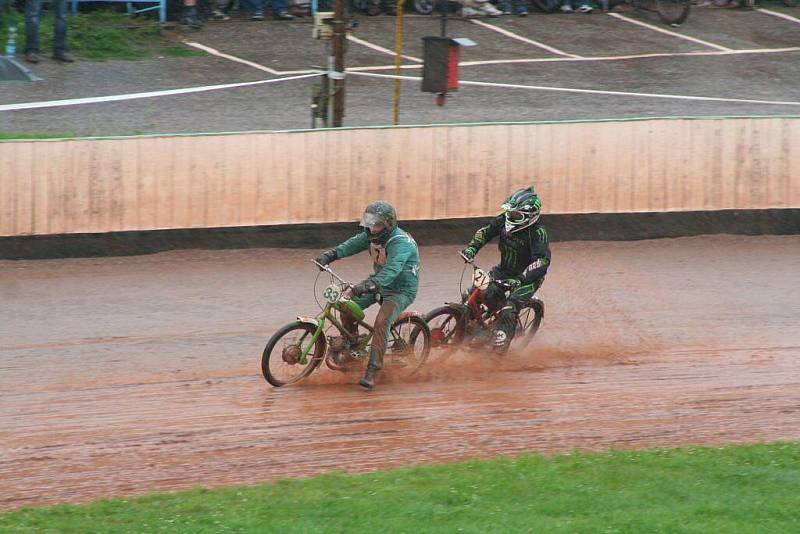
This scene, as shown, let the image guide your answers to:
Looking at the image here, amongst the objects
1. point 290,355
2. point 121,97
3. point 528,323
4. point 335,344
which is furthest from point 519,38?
point 290,355

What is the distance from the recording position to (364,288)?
1110 centimetres

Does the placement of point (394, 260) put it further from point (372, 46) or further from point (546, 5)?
point (546, 5)

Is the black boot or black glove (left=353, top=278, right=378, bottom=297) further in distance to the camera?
the black boot

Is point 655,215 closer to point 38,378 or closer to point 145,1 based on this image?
point 38,378

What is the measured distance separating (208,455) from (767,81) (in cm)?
2008

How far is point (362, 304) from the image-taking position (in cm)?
1191

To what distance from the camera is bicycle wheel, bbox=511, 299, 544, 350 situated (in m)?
12.8

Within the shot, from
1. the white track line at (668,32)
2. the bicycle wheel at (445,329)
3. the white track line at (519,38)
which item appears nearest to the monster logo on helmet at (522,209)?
the bicycle wheel at (445,329)

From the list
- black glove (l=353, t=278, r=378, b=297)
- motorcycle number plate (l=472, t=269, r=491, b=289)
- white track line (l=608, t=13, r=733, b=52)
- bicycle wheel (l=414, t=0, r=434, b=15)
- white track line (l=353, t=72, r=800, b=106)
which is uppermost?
bicycle wheel (l=414, t=0, r=434, b=15)

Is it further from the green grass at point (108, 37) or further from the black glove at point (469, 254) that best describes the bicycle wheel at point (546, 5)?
the black glove at point (469, 254)

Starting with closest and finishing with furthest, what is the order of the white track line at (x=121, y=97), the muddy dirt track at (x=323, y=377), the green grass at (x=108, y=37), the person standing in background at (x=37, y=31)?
1. the muddy dirt track at (x=323, y=377)
2. the white track line at (x=121, y=97)
3. the person standing in background at (x=37, y=31)
4. the green grass at (x=108, y=37)

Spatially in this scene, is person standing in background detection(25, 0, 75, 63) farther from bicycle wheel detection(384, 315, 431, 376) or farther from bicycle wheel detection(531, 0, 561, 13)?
bicycle wheel detection(384, 315, 431, 376)

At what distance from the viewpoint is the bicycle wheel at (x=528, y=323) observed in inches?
505

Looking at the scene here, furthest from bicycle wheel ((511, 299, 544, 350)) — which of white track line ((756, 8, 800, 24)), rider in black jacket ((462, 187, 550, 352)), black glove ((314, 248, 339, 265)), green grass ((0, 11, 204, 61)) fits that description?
white track line ((756, 8, 800, 24))
